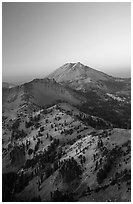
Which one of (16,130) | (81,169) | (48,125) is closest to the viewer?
(81,169)

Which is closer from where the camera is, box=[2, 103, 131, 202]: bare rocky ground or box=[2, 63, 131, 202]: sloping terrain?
box=[2, 63, 131, 202]: sloping terrain

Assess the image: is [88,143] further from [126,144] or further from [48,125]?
[48,125]

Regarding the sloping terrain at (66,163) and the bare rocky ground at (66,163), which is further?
the bare rocky ground at (66,163)

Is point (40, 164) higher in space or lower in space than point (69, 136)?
lower

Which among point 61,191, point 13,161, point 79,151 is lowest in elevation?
point 13,161

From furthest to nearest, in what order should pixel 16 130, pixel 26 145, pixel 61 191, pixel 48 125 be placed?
1. pixel 16 130
2. pixel 48 125
3. pixel 26 145
4. pixel 61 191

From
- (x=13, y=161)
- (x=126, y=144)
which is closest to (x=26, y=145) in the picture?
(x=13, y=161)

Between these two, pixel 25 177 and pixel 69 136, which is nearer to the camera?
pixel 25 177
